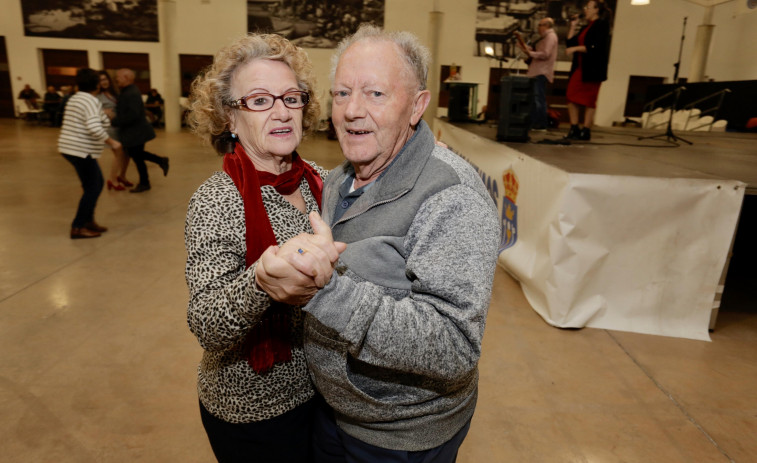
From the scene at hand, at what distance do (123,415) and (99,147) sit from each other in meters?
3.32

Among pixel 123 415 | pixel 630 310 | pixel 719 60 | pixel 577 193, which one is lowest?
pixel 123 415

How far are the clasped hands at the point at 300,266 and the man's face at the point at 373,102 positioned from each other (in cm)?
43

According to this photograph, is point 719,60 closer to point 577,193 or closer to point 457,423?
point 577,193

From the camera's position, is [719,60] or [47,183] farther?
[719,60]

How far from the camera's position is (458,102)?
849 centimetres

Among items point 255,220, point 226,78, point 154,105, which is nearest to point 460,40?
point 154,105

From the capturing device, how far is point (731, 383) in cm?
265

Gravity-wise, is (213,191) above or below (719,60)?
below

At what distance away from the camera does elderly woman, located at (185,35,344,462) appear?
1146 mm

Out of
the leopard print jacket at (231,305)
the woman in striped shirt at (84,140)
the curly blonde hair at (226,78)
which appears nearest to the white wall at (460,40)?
the woman in striped shirt at (84,140)

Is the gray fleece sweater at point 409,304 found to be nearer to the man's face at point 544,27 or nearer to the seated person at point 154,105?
the man's face at point 544,27

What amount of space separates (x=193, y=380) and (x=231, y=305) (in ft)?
6.08

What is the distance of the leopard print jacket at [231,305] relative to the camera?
97 centimetres

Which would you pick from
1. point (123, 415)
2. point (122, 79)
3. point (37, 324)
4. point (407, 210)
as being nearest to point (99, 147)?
point (122, 79)
